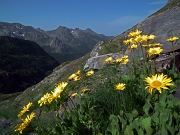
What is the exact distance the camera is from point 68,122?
523cm

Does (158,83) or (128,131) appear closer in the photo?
(158,83)

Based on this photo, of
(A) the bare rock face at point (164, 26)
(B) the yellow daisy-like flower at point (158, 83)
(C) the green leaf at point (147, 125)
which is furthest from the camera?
(A) the bare rock face at point (164, 26)

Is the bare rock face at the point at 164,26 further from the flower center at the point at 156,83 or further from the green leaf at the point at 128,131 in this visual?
the flower center at the point at 156,83

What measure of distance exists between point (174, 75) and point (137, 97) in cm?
143

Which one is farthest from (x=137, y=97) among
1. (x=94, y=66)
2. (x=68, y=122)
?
(x=94, y=66)

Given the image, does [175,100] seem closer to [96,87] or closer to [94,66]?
[96,87]

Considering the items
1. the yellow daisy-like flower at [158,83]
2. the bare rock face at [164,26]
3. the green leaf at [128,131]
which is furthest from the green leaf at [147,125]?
the bare rock face at [164,26]

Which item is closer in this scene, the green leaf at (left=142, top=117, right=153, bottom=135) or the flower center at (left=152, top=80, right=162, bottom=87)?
the flower center at (left=152, top=80, right=162, bottom=87)

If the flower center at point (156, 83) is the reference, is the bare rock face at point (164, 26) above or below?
above

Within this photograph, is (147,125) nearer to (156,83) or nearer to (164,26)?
(156,83)

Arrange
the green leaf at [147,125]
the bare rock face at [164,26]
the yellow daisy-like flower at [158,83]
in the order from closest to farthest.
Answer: the yellow daisy-like flower at [158,83] < the green leaf at [147,125] < the bare rock face at [164,26]

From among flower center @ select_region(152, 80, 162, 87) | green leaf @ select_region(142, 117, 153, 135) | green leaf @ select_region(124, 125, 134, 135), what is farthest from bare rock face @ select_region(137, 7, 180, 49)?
flower center @ select_region(152, 80, 162, 87)

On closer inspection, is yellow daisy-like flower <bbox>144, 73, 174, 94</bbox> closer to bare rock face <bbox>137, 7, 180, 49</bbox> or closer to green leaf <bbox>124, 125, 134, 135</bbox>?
green leaf <bbox>124, 125, 134, 135</bbox>

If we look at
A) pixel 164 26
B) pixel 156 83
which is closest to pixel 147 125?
pixel 156 83
